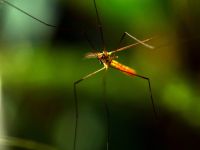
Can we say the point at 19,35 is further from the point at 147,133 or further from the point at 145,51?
the point at 147,133

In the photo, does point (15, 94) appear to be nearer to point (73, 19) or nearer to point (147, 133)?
point (73, 19)

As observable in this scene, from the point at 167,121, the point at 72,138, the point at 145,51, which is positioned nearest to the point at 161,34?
the point at 145,51

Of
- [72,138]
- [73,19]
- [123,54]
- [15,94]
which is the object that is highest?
[73,19]

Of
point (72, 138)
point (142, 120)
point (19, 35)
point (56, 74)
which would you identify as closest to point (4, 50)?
point (19, 35)

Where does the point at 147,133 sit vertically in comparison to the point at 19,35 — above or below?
below

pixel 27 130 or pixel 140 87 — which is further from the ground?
pixel 140 87

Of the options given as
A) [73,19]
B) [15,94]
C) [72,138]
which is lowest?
[72,138]
